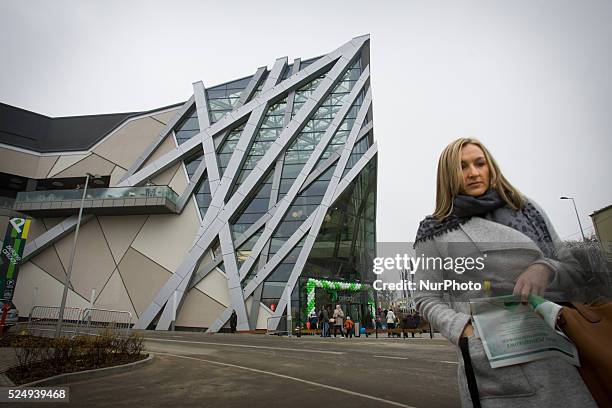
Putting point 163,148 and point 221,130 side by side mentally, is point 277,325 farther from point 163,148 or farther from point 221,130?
point 163,148

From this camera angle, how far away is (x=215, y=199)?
2495cm

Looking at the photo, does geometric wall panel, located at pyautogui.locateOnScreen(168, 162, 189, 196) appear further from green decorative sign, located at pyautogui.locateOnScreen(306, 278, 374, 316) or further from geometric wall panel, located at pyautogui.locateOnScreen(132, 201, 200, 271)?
green decorative sign, located at pyautogui.locateOnScreen(306, 278, 374, 316)

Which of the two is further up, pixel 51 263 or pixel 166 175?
pixel 166 175

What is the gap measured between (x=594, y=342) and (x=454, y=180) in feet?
2.66

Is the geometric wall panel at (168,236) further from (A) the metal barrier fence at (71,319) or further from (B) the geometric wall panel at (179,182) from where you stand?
(A) the metal barrier fence at (71,319)

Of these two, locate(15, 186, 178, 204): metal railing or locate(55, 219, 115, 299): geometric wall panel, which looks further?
locate(55, 219, 115, 299): geometric wall panel

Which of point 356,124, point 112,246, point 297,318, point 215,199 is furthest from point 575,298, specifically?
point 112,246

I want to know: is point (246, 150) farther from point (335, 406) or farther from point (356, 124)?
point (335, 406)

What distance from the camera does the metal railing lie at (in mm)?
24953

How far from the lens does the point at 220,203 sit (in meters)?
24.7

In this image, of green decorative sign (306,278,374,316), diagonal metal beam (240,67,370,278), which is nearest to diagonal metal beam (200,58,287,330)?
diagonal metal beam (240,67,370,278)

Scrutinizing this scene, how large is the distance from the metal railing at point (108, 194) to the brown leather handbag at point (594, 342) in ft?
86.4

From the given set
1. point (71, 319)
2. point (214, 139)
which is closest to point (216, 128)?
point (214, 139)

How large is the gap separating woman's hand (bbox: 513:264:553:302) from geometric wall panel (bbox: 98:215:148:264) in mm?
28994
